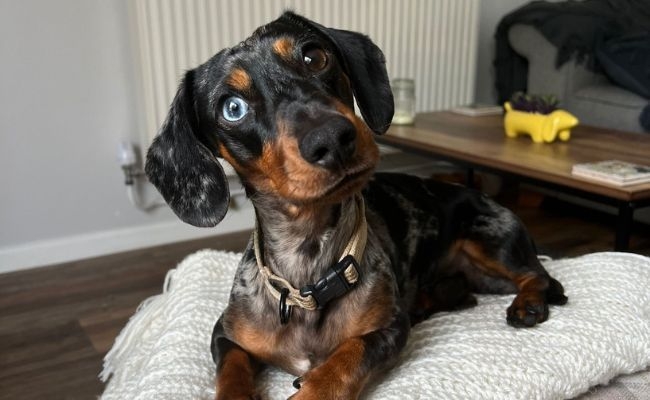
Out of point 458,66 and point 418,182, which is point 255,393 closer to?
point 418,182

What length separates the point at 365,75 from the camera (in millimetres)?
1663

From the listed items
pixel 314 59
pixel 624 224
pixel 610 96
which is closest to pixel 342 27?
pixel 610 96

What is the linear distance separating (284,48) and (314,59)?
0.07 meters

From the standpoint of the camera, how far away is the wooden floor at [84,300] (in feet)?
8.09

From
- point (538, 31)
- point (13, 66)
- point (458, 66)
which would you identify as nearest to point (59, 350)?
point (13, 66)

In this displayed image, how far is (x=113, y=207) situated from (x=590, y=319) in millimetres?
2633

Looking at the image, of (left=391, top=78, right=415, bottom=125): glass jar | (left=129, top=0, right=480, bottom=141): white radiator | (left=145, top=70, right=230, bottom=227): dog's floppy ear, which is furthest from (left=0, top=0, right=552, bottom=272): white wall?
(left=145, top=70, right=230, bottom=227): dog's floppy ear

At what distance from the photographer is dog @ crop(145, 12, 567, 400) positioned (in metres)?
1.30

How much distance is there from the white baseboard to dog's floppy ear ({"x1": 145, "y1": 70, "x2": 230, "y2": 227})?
2.24 meters

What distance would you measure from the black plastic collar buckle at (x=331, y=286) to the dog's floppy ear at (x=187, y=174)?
0.86 feet

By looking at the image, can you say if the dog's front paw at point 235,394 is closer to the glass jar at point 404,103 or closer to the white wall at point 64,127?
the white wall at point 64,127

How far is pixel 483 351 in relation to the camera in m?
1.63

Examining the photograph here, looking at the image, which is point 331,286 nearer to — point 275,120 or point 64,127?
point 275,120

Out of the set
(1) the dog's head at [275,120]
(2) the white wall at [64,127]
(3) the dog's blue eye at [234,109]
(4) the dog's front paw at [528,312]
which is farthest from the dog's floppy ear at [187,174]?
(2) the white wall at [64,127]
